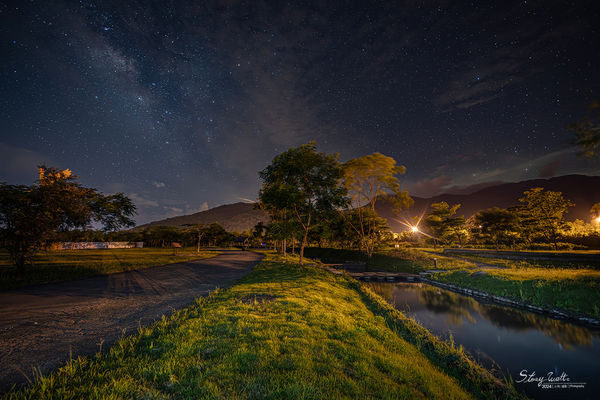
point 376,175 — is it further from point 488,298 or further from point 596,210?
point 596,210

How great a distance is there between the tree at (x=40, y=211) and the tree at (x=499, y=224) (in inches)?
2369

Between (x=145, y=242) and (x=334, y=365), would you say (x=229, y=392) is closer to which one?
(x=334, y=365)

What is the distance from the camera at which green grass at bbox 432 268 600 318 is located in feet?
38.0

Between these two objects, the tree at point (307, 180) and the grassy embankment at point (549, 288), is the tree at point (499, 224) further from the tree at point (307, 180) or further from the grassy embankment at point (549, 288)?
the tree at point (307, 180)

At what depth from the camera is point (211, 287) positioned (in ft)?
40.0

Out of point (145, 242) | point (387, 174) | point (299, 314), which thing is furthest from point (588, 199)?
point (145, 242)

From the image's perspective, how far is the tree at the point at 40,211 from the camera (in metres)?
13.0

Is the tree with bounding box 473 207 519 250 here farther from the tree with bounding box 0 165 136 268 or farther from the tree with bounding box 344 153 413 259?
the tree with bounding box 0 165 136 268

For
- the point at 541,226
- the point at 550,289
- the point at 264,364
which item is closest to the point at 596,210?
the point at 541,226

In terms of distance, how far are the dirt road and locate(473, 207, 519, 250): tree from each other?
53.1m

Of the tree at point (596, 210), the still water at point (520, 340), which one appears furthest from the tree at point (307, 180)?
the tree at point (596, 210)

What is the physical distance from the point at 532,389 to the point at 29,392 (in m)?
12.3

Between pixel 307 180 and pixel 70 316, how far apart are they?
16.8 metres

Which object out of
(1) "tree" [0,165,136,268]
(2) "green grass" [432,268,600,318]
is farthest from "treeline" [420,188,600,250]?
(1) "tree" [0,165,136,268]
